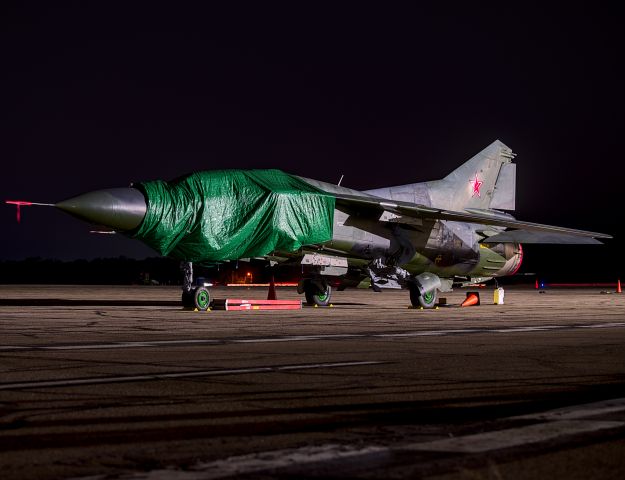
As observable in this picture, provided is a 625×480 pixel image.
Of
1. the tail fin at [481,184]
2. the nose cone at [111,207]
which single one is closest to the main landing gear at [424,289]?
the tail fin at [481,184]

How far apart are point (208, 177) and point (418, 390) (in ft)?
49.8

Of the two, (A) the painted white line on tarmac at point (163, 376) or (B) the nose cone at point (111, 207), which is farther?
(B) the nose cone at point (111, 207)

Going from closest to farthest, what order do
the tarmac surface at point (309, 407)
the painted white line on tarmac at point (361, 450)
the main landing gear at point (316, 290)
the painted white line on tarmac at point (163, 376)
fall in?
the painted white line on tarmac at point (361, 450) < the tarmac surface at point (309, 407) < the painted white line on tarmac at point (163, 376) < the main landing gear at point (316, 290)

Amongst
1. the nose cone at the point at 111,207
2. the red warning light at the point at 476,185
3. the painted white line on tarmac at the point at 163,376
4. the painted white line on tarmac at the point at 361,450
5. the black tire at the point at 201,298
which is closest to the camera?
the painted white line on tarmac at the point at 361,450

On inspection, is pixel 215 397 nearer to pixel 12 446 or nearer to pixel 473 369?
pixel 12 446

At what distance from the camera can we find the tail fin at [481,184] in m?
28.7

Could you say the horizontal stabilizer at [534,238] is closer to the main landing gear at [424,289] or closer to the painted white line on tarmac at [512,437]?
the main landing gear at [424,289]

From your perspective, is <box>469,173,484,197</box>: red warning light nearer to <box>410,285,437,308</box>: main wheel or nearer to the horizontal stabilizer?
the horizontal stabilizer

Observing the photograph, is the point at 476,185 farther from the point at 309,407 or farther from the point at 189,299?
the point at 309,407

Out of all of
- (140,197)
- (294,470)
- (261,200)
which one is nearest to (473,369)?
(294,470)

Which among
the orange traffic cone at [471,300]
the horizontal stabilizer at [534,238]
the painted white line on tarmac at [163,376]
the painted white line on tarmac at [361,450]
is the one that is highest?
the horizontal stabilizer at [534,238]

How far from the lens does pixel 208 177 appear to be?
22125mm

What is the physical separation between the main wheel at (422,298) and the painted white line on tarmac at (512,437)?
2005 cm

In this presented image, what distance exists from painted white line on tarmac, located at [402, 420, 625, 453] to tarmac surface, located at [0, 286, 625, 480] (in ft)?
0.04
